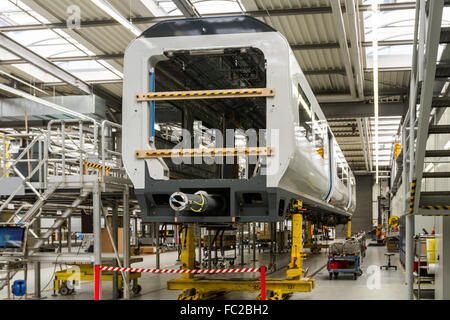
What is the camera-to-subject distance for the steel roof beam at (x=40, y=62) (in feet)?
48.3

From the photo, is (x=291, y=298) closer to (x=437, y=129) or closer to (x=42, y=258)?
(x=42, y=258)

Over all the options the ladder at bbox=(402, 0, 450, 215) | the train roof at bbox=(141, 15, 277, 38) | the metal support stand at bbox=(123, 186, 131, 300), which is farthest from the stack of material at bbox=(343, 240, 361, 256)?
the train roof at bbox=(141, 15, 277, 38)

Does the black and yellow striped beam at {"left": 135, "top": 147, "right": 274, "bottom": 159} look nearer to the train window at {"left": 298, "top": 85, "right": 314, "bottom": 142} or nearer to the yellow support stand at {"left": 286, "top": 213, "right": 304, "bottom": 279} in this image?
the train window at {"left": 298, "top": 85, "right": 314, "bottom": 142}

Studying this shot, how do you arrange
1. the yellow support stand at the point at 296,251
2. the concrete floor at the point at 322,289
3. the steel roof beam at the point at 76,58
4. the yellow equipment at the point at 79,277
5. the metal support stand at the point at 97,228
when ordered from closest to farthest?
the yellow support stand at the point at 296,251 → the metal support stand at the point at 97,228 → the yellow equipment at the point at 79,277 → the concrete floor at the point at 322,289 → the steel roof beam at the point at 76,58

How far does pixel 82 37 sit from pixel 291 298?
30.9 feet

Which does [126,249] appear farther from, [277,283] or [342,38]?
[342,38]

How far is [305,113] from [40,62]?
33.7 feet

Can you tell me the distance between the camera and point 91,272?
469 inches

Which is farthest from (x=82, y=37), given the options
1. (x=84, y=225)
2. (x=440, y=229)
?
(x=440, y=229)

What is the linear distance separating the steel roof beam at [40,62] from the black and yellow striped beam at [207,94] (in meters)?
8.55

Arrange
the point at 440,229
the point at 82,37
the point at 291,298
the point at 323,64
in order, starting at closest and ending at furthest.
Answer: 1. the point at 440,229
2. the point at 291,298
3. the point at 82,37
4. the point at 323,64

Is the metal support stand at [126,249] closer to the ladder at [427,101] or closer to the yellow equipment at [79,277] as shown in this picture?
the yellow equipment at [79,277]

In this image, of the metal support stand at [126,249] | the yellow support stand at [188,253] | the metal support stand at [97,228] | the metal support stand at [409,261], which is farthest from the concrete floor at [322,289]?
the metal support stand at [409,261]

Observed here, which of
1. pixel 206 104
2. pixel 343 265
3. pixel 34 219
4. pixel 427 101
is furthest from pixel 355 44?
pixel 34 219
